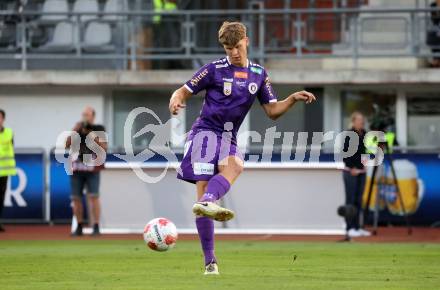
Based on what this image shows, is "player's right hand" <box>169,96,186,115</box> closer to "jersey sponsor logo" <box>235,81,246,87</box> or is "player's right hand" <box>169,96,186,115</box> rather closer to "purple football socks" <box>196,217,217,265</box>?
"jersey sponsor logo" <box>235,81,246,87</box>

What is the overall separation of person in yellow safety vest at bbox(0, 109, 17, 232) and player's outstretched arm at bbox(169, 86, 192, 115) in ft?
40.0

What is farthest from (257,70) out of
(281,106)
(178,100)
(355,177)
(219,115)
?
(355,177)

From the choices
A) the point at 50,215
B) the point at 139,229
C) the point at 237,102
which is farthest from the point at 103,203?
the point at 237,102

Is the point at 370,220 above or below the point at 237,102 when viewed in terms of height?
below

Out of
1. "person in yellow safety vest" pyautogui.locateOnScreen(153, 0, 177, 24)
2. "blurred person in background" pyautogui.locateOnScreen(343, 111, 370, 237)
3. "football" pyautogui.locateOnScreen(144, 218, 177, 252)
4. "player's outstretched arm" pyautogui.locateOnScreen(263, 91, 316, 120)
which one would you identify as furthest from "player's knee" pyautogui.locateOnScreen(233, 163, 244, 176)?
"person in yellow safety vest" pyautogui.locateOnScreen(153, 0, 177, 24)

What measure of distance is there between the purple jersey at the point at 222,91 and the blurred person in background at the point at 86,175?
9955mm

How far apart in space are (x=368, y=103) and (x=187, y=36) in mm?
4474

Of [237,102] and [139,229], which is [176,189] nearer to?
[139,229]

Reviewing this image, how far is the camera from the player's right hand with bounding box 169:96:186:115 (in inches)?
461

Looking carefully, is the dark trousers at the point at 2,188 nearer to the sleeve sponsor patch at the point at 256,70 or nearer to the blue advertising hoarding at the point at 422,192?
the blue advertising hoarding at the point at 422,192

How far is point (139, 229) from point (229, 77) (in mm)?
10619

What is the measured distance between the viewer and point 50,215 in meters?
25.7

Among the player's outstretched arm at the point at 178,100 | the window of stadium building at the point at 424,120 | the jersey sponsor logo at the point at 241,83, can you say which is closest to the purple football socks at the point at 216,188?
the player's outstretched arm at the point at 178,100

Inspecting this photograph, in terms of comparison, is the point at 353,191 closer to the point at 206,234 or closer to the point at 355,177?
the point at 355,177
